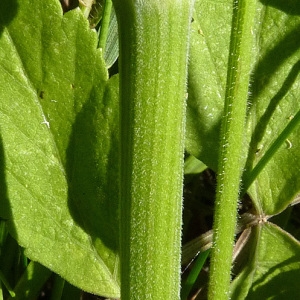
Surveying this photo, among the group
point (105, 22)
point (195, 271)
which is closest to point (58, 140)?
point (105, 22)

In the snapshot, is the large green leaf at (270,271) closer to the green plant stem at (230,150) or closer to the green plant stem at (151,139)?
the green plant stem at (230,150)

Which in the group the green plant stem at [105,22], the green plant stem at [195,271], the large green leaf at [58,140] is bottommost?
the green plant stem at [195,271]

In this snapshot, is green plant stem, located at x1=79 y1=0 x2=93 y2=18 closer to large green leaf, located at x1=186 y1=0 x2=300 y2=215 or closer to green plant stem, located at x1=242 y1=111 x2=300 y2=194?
large green leaf, located at x1=186 y1=0 x2=300 y2=215

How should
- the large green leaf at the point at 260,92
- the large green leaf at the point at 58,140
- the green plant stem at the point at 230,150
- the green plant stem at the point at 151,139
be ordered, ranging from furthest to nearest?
1. the large green leaf at the point at 260,92
2. the large green leaf at the point at 58,140
3. the green plant stem at the point at 230,150
4. the green plant stem at the point at 151,139

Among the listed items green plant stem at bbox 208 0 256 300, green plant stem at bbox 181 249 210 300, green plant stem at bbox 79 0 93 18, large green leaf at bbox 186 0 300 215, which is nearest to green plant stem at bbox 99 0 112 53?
green plant stem at bbox 79 0 93 18

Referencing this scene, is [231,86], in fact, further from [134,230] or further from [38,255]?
[38,255]

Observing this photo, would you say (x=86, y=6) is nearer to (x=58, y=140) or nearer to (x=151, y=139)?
(x=58, y=140)

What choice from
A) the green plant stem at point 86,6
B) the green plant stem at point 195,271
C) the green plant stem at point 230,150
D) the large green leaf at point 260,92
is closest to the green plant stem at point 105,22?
the green plant stem at point 86,6
